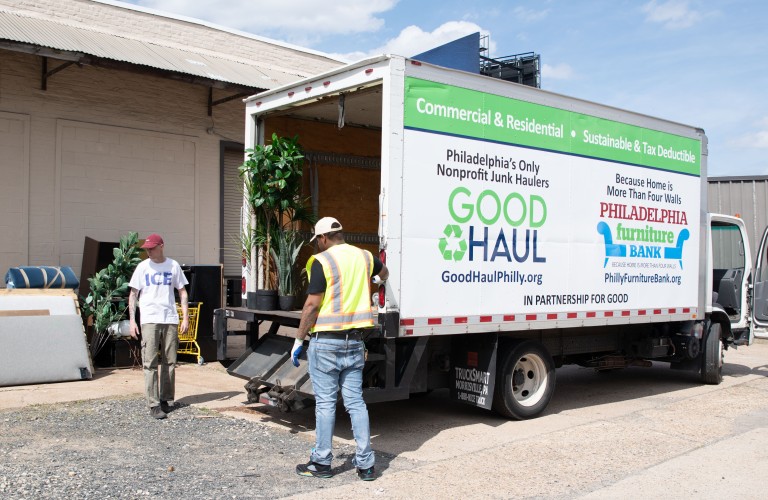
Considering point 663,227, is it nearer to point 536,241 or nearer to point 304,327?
point 536,241

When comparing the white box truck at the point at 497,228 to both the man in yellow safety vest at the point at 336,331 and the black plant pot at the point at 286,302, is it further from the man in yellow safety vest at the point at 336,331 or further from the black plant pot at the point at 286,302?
the man in yellow safety vest at the point at 336,331

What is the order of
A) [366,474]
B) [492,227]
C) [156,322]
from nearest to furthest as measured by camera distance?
[366,474], [492,227], [156,322]

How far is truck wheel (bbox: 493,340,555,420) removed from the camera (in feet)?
26.4

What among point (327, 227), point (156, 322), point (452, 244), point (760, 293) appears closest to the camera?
point (327, 227)

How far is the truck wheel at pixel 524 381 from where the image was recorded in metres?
8.05

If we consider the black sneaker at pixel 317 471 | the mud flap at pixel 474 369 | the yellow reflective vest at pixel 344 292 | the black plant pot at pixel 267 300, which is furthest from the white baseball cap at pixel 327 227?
the mud flap at pixel 474 369

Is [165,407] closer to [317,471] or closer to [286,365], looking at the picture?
[286,365]

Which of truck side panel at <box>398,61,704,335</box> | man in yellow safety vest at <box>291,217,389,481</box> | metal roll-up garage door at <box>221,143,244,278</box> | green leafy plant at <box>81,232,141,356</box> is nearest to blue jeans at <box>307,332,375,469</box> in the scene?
man in yellow safety vest at <box>291,217,389,481</box>

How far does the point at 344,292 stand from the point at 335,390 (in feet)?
2.52

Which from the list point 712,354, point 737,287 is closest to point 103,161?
point 712,354

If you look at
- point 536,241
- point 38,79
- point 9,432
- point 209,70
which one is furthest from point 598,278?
point 38,79

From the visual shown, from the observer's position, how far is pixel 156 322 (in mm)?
8117

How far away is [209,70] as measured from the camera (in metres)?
12.6

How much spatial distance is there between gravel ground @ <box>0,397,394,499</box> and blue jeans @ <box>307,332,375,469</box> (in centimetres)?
24
